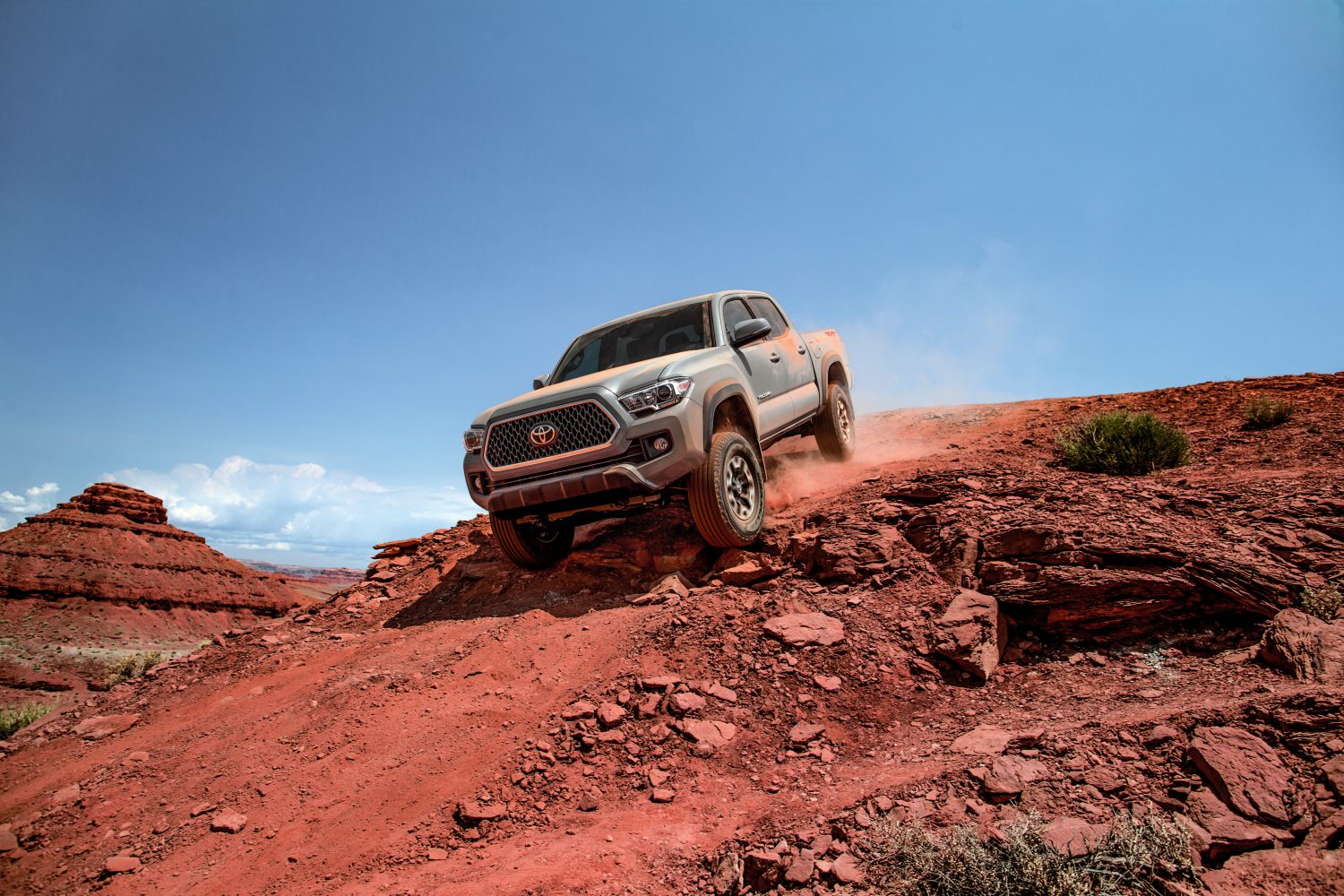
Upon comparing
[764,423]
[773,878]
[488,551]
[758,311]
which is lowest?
[773,878]

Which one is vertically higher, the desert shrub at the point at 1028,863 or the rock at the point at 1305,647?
the rock at the point at 1305,647

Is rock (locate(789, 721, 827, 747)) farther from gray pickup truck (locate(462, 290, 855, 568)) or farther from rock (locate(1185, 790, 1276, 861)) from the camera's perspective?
gray pickup truck (locate(462, 290, 855, 568))

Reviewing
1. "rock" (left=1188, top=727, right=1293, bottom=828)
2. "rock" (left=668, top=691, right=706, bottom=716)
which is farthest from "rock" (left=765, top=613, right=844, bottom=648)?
"rock" (left=1188, top=727, right=1293, bottom=828)

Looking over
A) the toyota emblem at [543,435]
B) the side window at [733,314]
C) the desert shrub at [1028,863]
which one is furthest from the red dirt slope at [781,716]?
the side window at [733,314]

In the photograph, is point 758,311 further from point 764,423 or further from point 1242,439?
point 1242,439

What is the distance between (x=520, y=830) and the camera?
3.35 m

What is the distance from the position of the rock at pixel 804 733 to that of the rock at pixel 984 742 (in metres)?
0.69

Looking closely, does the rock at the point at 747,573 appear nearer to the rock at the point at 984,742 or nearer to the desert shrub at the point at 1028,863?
the rock at the point at 984,742

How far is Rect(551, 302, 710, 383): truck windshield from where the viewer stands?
21.7 feet

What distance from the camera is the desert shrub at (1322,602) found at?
3799 mm

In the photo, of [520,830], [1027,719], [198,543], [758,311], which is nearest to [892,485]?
[758,311]

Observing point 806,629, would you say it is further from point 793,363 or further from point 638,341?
point 793,363

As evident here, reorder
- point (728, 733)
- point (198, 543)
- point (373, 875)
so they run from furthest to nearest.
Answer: point (198, 543) < point (728, 733) < point (373, 875)

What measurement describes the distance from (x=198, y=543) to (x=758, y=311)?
210 ft
